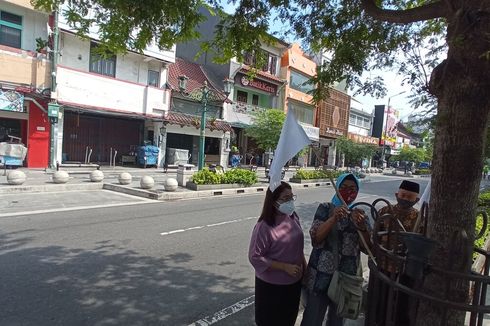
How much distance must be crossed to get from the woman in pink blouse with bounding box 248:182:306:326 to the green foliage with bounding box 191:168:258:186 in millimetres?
11099

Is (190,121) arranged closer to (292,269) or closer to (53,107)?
(53,107)

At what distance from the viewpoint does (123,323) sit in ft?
12.6

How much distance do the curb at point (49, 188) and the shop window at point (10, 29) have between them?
340 inches

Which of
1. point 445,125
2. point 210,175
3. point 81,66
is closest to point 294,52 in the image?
point 81,66

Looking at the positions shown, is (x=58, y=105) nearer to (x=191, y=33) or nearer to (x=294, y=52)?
(x=191, y=33)

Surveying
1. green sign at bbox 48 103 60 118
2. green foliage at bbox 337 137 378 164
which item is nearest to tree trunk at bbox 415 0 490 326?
green sign at bbox 48 103 60 118

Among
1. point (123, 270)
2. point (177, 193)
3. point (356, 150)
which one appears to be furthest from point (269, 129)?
point (123, 270)

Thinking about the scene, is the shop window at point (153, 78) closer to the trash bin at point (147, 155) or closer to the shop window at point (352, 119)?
the trash bin at point (147, 155)

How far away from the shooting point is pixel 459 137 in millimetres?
2299

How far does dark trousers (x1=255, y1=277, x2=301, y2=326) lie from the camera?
310cm

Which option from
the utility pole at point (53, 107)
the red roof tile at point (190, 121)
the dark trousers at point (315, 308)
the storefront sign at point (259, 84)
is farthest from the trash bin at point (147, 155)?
the dark trousers at point (315, 308)

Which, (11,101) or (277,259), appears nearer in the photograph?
(277,259)

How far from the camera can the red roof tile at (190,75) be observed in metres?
25.2

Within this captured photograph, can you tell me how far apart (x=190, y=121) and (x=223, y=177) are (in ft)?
32.6
